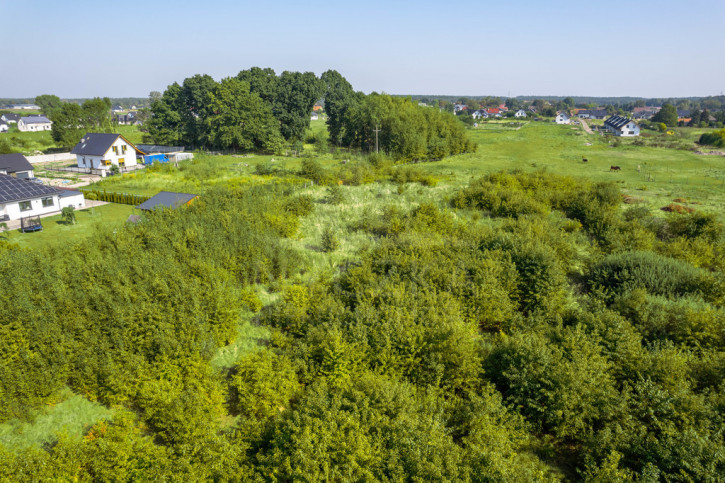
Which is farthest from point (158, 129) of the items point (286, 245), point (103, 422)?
point (103, 422)

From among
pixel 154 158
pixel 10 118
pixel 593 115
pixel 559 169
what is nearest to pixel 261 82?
pixel 154 158

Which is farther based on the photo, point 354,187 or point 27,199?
point 354,187

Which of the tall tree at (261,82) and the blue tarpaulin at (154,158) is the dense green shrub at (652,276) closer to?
the blue tarpaulin at (154,158)

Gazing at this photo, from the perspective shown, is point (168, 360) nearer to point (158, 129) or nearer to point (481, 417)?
point (481, 417)

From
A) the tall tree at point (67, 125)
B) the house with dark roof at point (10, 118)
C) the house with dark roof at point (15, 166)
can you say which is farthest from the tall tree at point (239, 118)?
the house with dark roof at point (10, 118)

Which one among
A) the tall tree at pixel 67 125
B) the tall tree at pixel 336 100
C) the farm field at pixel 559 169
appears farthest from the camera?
the tall tree at pixel 336 100

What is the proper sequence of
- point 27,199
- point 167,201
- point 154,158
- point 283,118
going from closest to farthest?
point 167,201 → point 27,199 → point 154,158 → point 283,118

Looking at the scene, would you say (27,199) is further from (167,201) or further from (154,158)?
(154,158)
